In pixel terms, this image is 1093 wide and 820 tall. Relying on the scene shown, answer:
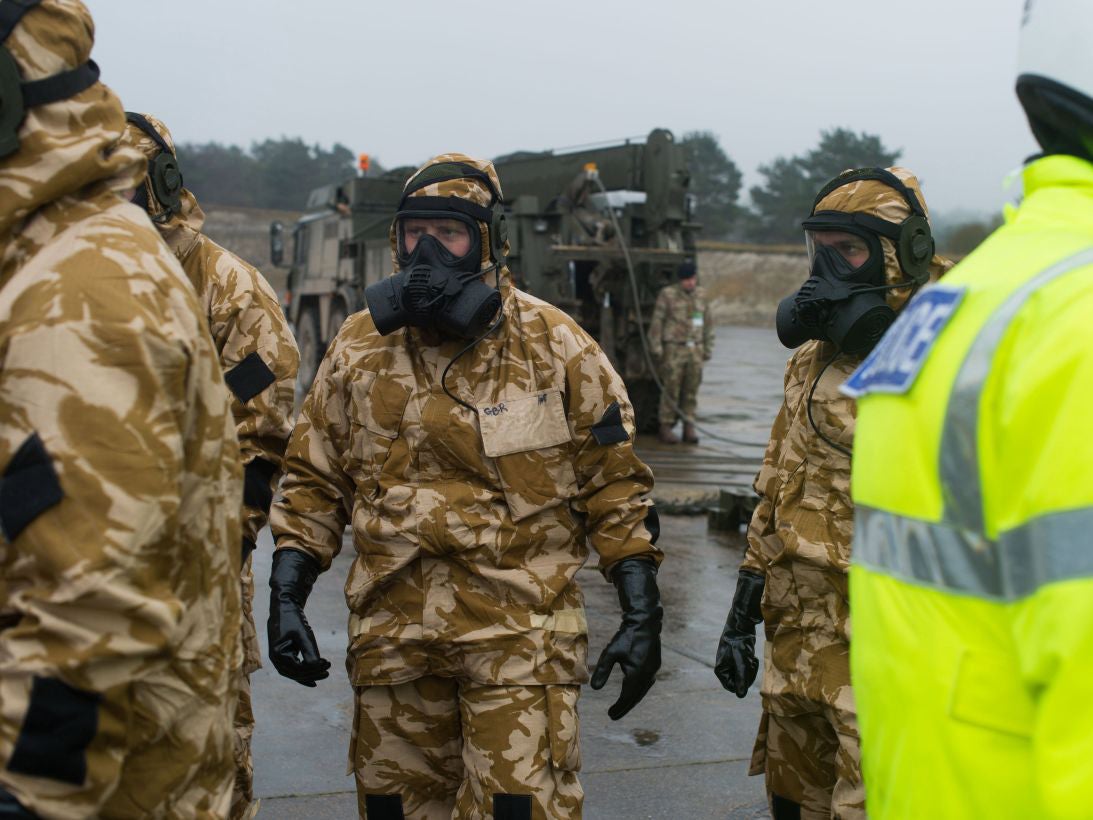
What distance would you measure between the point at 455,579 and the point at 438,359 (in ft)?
1.94

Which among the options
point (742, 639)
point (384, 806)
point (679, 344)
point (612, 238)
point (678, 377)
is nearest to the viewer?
point (384, 806)

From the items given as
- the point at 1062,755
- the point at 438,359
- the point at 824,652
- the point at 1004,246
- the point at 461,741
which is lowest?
the point at 461,741

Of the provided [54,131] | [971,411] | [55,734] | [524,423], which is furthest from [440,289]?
[971,411]

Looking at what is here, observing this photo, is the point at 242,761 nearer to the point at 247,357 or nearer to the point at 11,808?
the point at 247,357

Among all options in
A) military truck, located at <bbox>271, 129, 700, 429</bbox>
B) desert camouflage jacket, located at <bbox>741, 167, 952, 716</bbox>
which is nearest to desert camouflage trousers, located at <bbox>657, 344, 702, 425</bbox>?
military truck, located at <bbox>271, 129, 700, 429</bbox>

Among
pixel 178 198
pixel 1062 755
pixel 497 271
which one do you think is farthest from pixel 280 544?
pixel 1062 755

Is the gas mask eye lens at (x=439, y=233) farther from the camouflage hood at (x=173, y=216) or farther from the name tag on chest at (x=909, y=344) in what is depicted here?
the name tag on chest at (x=909, y=344)

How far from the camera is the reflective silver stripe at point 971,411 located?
1.47 m

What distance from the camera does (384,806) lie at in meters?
3.43

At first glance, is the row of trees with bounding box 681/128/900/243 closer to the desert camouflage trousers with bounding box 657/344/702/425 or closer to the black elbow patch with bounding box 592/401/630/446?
the desert camouflage trousers with bounding box 657/344/702/425

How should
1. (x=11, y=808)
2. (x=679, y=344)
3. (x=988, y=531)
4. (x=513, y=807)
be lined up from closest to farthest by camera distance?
(x=988, y=531) < (x=11, y=808) < (x=513, y=807) < (x=679, y=344)

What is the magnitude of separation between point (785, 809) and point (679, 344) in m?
10.8

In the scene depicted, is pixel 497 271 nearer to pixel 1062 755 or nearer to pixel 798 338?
pixel 798 338

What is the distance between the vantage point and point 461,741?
346cm
